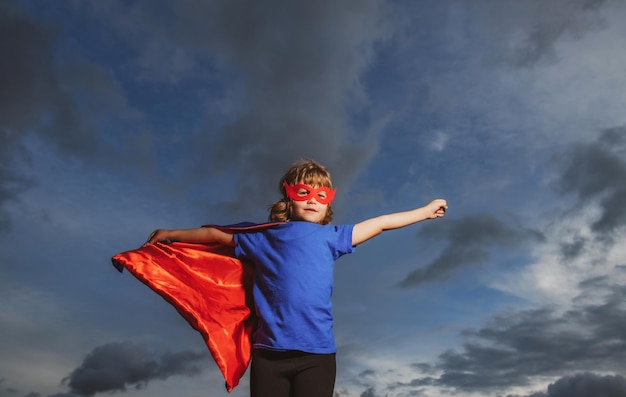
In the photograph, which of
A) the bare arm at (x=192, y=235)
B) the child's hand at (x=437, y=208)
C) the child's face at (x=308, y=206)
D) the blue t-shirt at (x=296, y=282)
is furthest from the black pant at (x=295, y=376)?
the child's hand at (x=437, y=208)

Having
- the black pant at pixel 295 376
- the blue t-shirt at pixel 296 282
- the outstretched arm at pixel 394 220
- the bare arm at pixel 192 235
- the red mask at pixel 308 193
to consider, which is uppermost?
the red mask at pixel 308 193

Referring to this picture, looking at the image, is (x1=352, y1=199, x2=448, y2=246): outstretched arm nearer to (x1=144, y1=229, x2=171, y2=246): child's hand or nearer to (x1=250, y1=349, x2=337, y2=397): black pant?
(x1=250, y1=349, x2=337, y2=397): black pant

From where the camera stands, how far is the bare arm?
701 cm

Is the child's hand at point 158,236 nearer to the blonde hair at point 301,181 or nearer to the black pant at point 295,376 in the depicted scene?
the blonde hair at point 301,181

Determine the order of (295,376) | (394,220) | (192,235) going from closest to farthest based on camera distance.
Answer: (295,376) → (394,220) → (192,235)

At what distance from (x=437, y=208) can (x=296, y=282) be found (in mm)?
1859

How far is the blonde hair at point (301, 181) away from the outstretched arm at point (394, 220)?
18.9 inches

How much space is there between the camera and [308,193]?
22.1 ft

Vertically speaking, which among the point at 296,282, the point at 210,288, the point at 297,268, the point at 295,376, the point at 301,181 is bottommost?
the point at 295,376

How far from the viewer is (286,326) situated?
6.02 metres

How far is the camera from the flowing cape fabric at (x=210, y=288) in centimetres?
686

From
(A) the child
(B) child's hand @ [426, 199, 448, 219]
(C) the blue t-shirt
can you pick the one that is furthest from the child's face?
(B) child's hand @ [426, 199, 448, 219]

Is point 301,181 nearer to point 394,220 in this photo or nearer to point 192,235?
point 394,220

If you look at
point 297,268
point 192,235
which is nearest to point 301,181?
point 297,268
